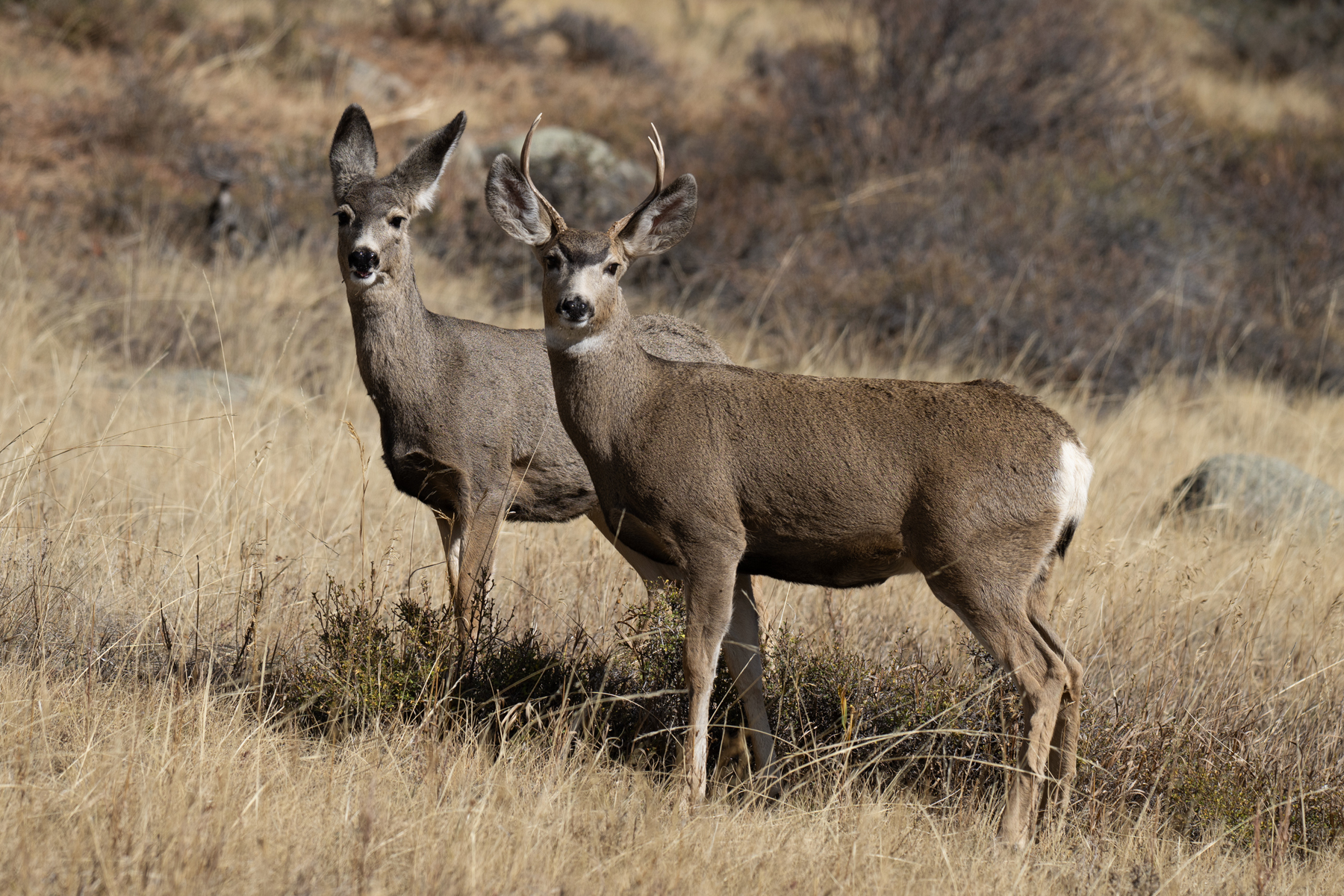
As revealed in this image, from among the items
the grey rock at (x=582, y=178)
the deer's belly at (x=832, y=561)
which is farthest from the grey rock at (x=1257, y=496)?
the grey rock at (x=582, y=178)

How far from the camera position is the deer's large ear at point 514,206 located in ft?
15.6

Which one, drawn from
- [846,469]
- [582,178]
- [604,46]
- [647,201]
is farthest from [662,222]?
[604,46]

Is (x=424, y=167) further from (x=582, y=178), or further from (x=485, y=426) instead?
(x=582, y=178)

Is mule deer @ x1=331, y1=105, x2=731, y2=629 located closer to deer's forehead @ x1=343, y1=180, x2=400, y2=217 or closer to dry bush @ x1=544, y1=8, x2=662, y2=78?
deer's forehead @ x1=343, y1=180, x2=400, y2=217

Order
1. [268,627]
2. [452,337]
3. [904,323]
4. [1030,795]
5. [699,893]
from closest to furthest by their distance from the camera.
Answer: [699,893], [1030,795], [268,627], [452,337], [904,323]

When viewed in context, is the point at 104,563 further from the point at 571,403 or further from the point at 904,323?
the point at 904,323

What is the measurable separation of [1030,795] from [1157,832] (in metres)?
0.63

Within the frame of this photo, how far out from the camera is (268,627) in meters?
5.33

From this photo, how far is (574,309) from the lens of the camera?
430cm

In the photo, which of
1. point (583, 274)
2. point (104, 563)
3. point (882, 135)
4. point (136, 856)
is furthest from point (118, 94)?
point (136, 856)

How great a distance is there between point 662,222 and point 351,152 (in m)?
1.89

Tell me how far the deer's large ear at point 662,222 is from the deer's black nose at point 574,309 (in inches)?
17.8

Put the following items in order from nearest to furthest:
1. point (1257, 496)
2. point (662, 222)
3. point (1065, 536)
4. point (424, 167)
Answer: point (1065, 536) → point (662, 222) → point (424, 167) → point (1257, 496)

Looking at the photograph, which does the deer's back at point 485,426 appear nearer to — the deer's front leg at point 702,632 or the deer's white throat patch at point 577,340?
the deer's white throat patch at point 577,340
